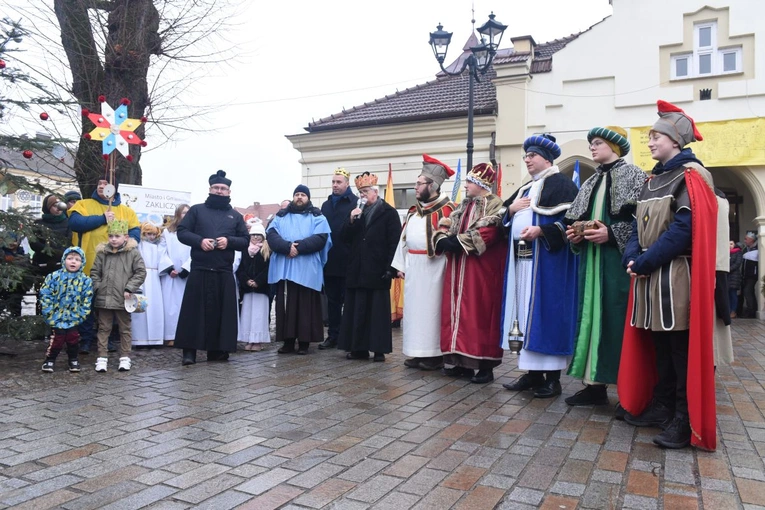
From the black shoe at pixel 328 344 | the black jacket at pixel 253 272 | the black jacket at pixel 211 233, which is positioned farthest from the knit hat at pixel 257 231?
the black shoe at pixel 328 344

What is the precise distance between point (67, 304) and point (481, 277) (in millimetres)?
3869

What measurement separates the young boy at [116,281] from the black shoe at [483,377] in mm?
3311

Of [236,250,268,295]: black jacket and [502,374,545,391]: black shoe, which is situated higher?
[236,250,268,295]: black jacket

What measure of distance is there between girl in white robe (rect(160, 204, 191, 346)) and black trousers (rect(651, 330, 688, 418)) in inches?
225

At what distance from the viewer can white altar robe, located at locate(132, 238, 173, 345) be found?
7.81 m

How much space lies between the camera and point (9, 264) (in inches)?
246

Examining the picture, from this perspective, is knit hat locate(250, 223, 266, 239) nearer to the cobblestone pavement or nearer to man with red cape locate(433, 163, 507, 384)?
the cobblestone pavement

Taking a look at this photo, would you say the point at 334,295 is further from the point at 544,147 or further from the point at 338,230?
the point at 544,147

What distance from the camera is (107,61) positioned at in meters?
9.27

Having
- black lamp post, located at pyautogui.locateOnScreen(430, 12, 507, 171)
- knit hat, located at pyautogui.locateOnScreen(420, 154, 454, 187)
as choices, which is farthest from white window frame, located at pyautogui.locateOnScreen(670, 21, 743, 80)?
knit hat, located at pyautogui.locateOnScreen(420, 154, 454, 187)

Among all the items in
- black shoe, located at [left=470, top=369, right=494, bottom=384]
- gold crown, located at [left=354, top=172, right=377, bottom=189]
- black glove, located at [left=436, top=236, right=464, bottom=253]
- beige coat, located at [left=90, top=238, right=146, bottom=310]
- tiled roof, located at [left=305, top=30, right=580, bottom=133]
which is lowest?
black shoe, located at [left=470, top=369, right=494, bottom=384]

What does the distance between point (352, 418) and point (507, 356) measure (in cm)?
360

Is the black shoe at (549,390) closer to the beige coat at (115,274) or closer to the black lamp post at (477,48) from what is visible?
the beige coat at (115,274)

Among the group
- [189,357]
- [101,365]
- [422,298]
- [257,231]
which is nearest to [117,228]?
[101,365]
